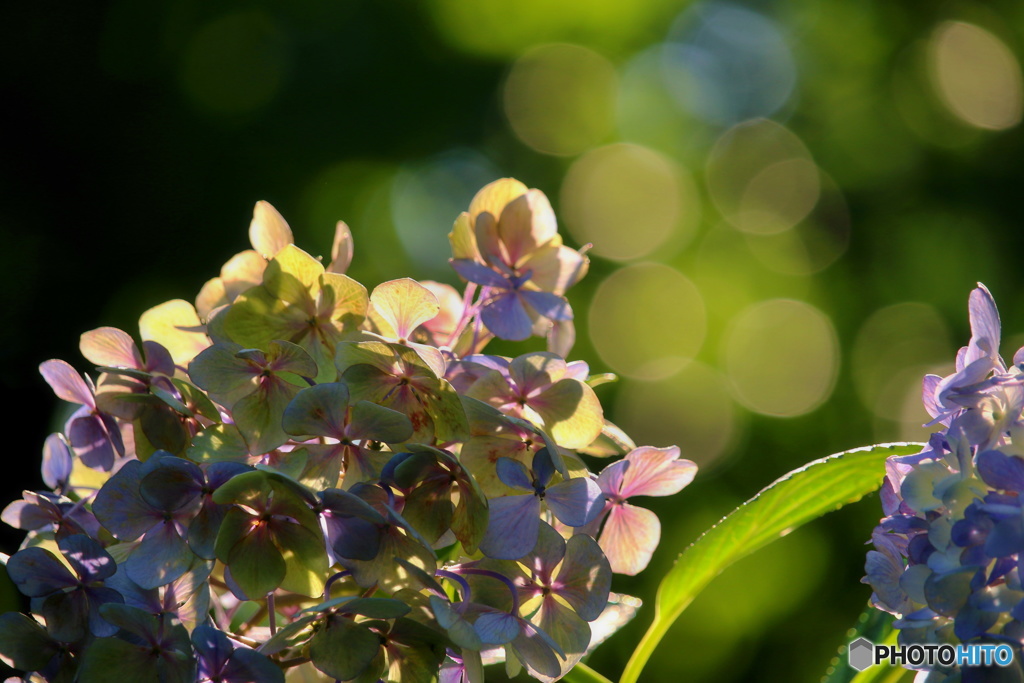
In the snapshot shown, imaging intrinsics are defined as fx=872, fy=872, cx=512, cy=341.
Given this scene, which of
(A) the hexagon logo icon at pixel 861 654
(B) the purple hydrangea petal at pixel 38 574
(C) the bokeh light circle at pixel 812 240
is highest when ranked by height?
(B) the purple hydrangea petal at pixel 38 574

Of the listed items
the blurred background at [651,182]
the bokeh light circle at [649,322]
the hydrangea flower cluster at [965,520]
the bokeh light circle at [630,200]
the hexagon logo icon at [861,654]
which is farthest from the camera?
the bokeh light circle at [630,200]

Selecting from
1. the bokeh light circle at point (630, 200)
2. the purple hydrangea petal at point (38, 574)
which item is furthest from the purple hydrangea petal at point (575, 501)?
the bokeh light circle at point (630, 200)

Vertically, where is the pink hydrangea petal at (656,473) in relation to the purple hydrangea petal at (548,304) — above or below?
below

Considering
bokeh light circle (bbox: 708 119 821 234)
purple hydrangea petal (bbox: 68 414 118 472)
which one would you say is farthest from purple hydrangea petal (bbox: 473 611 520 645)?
bokeh light circle (bbox: 708 119 821 234)

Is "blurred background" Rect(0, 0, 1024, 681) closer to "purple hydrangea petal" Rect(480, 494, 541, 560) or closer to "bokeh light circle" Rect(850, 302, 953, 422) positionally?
"bokeh light circle" Rect(850, 302, 953, 422)

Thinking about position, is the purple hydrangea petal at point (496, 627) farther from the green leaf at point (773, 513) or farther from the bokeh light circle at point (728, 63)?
the bokeh light circle at point (728, 63)

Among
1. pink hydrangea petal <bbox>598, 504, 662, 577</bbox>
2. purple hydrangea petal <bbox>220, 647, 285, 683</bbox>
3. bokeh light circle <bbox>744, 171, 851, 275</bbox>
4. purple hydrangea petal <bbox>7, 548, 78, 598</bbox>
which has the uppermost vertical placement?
purple hydrangea petal <bbox>7, 548, 78, 598</bbox>

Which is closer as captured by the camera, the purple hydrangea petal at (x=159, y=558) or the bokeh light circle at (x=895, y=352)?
the purple hydrangea petal at (x=159, y=558)
